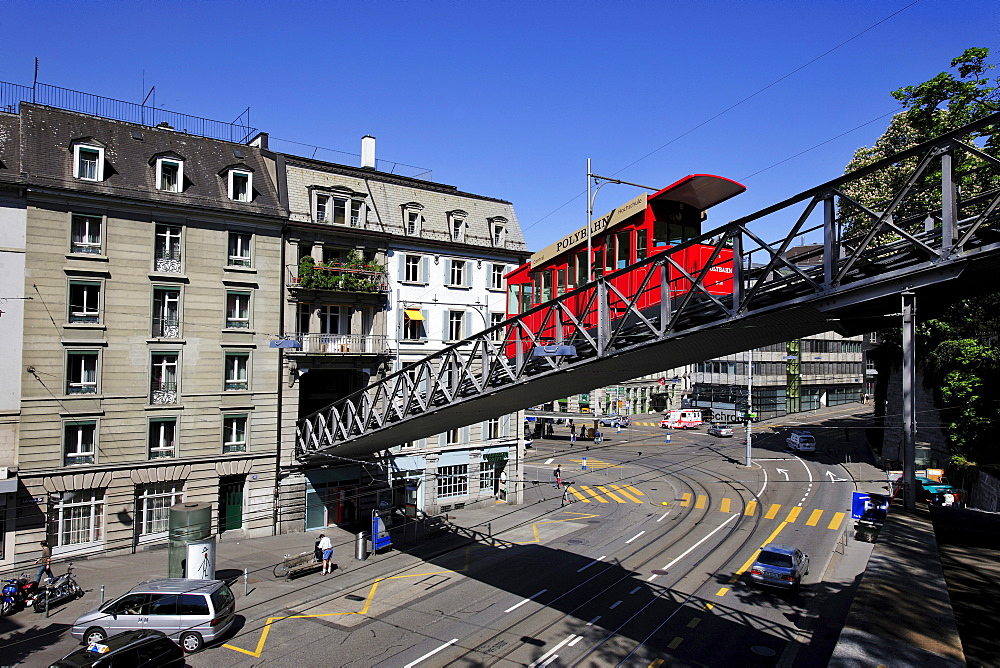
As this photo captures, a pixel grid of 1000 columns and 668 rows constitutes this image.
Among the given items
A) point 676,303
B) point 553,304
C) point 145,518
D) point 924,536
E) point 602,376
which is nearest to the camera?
point 924,536

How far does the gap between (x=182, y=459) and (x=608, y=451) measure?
43.2 m

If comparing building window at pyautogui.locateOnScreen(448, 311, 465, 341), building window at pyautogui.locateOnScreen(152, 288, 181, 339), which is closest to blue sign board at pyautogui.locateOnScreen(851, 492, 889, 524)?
building window at pyautogui.locateOnScreen(448, 311, 465, 341)

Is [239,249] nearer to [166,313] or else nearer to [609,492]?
[166,313]

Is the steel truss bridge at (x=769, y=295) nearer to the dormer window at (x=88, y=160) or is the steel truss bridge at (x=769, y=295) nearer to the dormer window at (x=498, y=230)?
the dormer window at (x=88, y=160)

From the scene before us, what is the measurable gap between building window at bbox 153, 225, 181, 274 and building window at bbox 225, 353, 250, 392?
15.9 ft

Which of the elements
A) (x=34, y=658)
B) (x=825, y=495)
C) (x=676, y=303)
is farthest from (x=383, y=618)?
(x=825, y=495)

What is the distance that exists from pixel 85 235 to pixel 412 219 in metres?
Result: 17.0

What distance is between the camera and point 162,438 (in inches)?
1157

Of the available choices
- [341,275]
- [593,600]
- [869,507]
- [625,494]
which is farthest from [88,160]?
[869,507]

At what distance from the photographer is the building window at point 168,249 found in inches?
1168

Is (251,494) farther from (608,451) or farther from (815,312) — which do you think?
(608,451)

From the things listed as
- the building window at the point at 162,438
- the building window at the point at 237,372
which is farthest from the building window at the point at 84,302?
the building window at the point at 237,372

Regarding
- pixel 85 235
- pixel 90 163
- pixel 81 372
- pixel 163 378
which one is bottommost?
pixel 163 378

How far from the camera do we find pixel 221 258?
31.0 metres
